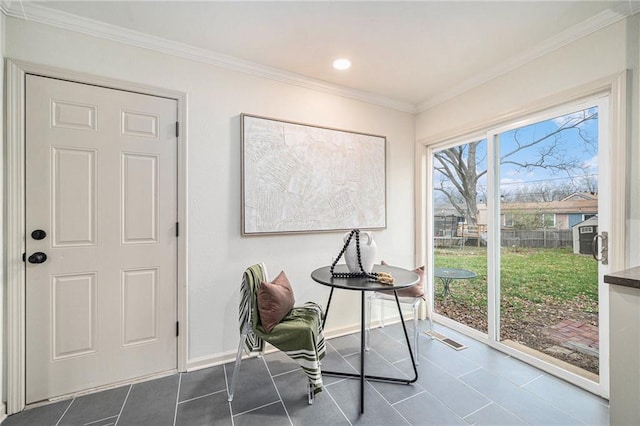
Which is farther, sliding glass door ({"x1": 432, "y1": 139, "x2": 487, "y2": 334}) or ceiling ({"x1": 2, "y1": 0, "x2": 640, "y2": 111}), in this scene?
sliding glass door ({"x1": 432, "y1": 139, "x2": 487, "y2": 334})

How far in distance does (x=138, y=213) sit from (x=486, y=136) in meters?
2.97

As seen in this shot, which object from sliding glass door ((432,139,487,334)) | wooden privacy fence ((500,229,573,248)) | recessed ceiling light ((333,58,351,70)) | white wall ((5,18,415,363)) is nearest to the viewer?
white wall ((5,18,415,363))

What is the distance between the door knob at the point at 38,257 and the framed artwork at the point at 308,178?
4.06 feet

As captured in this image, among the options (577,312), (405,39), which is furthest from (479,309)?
(405,39)

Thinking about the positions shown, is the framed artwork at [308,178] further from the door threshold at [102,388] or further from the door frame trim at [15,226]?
the door frame trim at [15,226]

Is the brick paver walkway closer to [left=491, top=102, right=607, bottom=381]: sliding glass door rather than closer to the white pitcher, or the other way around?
[left=491, top=102, right=607, bottom=381]: sliding glass door

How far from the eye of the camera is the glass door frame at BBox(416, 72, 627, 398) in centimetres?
177

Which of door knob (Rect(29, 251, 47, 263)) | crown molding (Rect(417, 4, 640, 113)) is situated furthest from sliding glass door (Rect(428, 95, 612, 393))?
door knob (Rect(29, 251, 47, 263))

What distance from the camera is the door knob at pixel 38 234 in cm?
178

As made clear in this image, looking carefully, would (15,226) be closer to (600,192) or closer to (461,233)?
(461,233)

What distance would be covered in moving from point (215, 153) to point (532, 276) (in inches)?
108

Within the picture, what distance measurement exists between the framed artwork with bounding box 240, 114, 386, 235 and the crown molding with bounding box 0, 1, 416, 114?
0.39 m

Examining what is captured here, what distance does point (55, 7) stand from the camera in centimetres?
176

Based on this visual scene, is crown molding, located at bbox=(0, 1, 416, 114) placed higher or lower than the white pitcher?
higher
